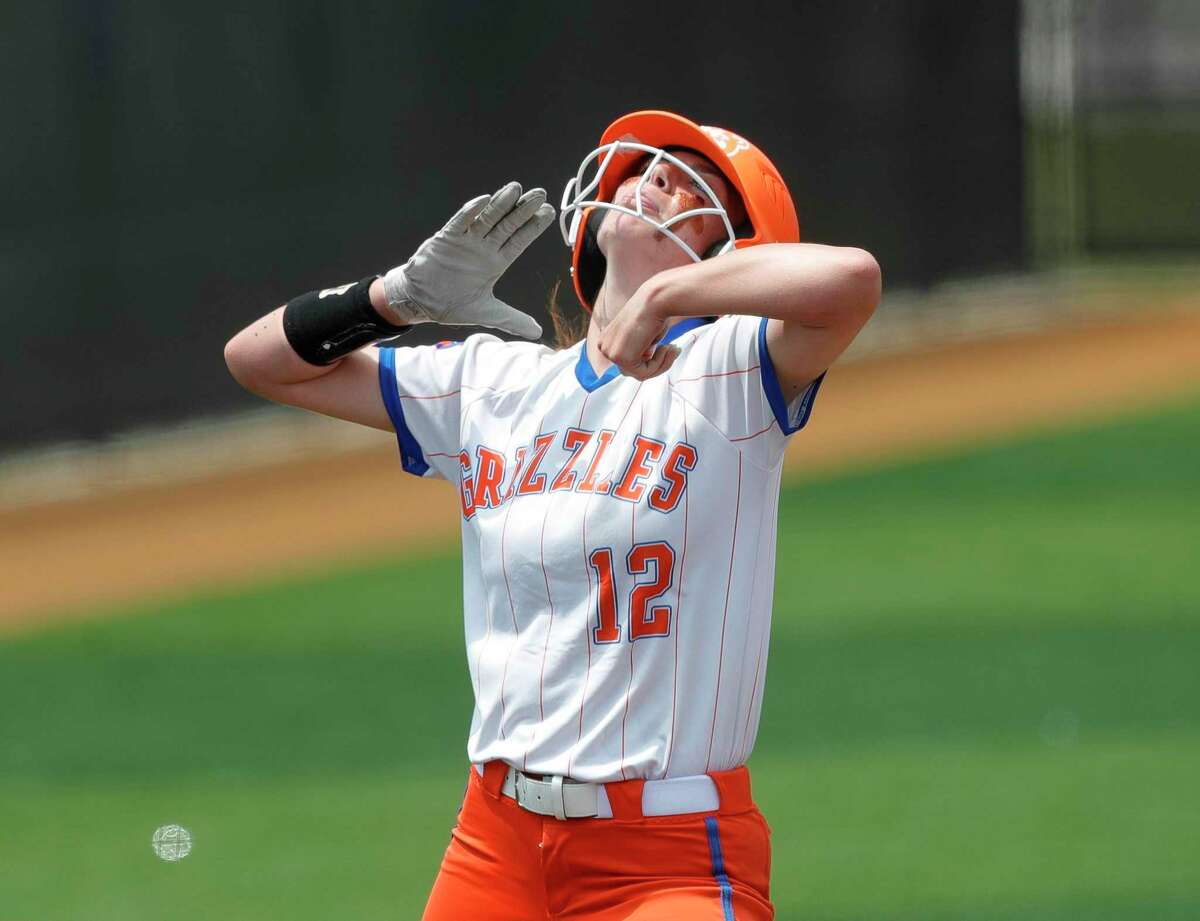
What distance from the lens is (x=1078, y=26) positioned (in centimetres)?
1608

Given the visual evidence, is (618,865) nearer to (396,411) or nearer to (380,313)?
(396,411)

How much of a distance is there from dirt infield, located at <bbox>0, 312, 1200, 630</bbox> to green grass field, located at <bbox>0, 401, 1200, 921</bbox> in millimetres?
546

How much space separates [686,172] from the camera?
10.5ft

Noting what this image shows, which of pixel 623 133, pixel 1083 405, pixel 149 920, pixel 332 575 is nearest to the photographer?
pixel 623 133

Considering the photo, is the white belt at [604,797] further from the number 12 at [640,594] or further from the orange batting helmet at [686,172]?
the orange batting helmet at [686,172]

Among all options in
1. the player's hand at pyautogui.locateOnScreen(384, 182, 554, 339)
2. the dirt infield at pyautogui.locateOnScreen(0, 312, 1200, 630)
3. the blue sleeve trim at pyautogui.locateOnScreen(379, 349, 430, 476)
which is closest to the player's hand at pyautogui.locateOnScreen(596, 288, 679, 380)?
the player's hand at pyautogui.locateOnScreen(384, 182, 554, 339)

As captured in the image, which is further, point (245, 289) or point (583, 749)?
point (245, 289)

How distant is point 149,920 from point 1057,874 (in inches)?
102

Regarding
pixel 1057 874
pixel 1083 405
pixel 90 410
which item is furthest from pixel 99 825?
pixel 1083 405

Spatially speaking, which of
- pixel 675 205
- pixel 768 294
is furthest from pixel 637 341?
pixel 675 205

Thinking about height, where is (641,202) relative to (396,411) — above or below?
above

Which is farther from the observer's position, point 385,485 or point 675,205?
point 385,485

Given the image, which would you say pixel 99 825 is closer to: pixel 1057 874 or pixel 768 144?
pixel 1057 874

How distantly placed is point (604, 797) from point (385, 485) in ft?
26.9
